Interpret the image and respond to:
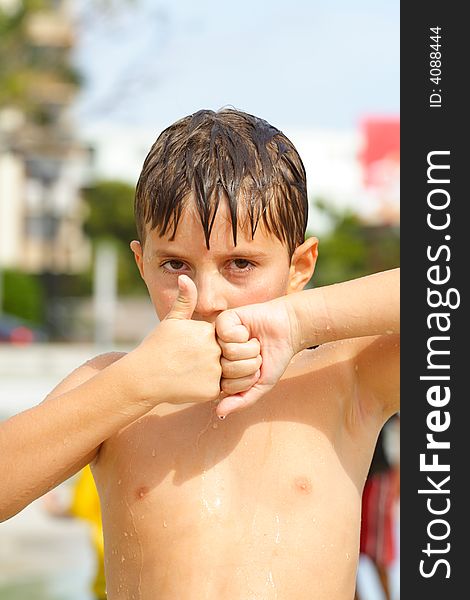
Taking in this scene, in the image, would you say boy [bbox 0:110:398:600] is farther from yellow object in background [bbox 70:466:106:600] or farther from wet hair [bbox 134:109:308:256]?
yellow object in background [bbox 70:466:106:600]

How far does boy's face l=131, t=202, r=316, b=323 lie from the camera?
1604mm

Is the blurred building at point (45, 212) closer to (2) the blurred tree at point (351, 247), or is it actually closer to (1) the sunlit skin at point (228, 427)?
(2) the blurred tree at point (351, 247)

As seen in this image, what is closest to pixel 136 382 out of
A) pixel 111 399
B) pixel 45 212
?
pixel 111 399

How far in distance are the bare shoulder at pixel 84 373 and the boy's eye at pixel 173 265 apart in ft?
0.55

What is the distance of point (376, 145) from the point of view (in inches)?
1192

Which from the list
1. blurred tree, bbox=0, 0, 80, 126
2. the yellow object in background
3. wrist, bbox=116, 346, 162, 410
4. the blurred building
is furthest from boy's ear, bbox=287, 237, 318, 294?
the blurred building

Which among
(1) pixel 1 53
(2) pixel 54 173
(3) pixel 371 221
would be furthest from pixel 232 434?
(2) pixel 54 173

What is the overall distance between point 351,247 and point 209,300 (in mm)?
27094

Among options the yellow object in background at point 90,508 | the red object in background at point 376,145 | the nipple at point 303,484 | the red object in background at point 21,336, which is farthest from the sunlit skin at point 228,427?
the red object in background at point 376,145

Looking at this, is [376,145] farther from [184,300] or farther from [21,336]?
[184,300]

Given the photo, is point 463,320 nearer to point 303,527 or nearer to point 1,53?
point 303,527

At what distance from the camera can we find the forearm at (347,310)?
159 centimetres

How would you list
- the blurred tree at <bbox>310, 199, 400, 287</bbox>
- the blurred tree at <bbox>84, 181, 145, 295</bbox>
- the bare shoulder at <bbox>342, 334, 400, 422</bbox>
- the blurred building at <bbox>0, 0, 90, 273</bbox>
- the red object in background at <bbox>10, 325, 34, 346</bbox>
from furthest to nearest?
the blurred building at <bbox>0, 0, 90, 273</bbox> → the blurred tree at <bbox>84, 181, 145, 295</bbox> → the blurred tree at <bbox>310, 199, 400, 287</bbox> → the red object in background at <bbox>10, 325, 34, 346</bbox> → the bare shoulder at <bbox>342, 334, 400, 422</bbox>

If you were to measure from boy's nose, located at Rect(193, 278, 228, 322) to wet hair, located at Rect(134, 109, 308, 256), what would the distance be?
75 millimetres
